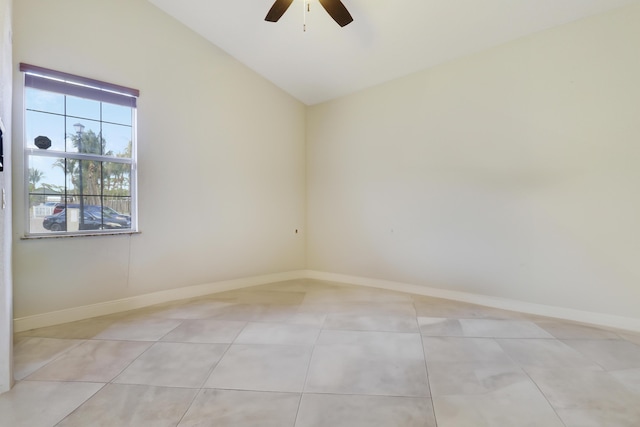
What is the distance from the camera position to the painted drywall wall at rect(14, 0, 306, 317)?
114 inches

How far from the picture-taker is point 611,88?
112 inches

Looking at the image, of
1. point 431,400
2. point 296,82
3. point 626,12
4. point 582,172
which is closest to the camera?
point 431,400

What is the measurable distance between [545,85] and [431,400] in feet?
10.6

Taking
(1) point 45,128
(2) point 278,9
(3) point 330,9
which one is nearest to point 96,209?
(1) point 45,128

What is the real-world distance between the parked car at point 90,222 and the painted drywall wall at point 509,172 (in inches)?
112

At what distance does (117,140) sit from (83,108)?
407 millimetres

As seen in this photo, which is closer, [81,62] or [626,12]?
[626,12]

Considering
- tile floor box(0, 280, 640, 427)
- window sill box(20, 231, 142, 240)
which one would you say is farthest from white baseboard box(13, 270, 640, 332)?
window sill box(20, 231, 142, 240)

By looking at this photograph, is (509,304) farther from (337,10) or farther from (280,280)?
(337,10)

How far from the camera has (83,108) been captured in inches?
123

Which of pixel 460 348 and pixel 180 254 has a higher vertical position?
pixel 180 254

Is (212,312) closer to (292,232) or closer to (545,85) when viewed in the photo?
(292,232)

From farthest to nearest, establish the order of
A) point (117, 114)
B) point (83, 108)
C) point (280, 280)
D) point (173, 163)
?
1. point (280, 280)
2. point (173, 163)
3. point (117, 114)
4. point (83, 108)

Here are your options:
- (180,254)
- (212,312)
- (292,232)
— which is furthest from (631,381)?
(180,254)
